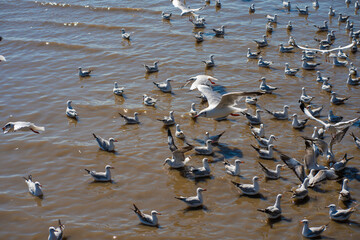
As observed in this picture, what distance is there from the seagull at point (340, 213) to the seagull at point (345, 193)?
31.0 inches

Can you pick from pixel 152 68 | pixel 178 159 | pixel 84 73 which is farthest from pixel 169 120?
pixel 84 73

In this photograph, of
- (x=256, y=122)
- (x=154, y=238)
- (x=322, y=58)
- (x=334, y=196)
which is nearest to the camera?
(x=154, y=238)

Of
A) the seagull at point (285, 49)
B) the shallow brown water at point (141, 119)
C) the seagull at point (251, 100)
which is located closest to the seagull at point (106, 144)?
the shallow brown water at point (141, 119)

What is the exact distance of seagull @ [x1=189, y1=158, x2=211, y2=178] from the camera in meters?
14.6

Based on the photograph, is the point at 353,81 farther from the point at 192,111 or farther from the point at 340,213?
the point at 340,213

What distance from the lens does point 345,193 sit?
13102 mm

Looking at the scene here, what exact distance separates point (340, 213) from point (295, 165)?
7.98 ft

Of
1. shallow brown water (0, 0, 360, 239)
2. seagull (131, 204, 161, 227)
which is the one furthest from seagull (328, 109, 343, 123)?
seagull (131, 204, 161, 227)

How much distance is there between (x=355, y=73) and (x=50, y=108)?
590 inches

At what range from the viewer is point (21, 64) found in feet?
83.9

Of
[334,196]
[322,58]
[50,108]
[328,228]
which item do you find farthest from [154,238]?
[322,58]

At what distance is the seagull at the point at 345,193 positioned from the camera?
13.1 metres

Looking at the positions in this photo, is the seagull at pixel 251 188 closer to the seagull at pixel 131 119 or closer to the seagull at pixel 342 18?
the seagull at pixel 131 119

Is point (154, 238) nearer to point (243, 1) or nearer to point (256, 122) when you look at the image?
point (256, 122)
